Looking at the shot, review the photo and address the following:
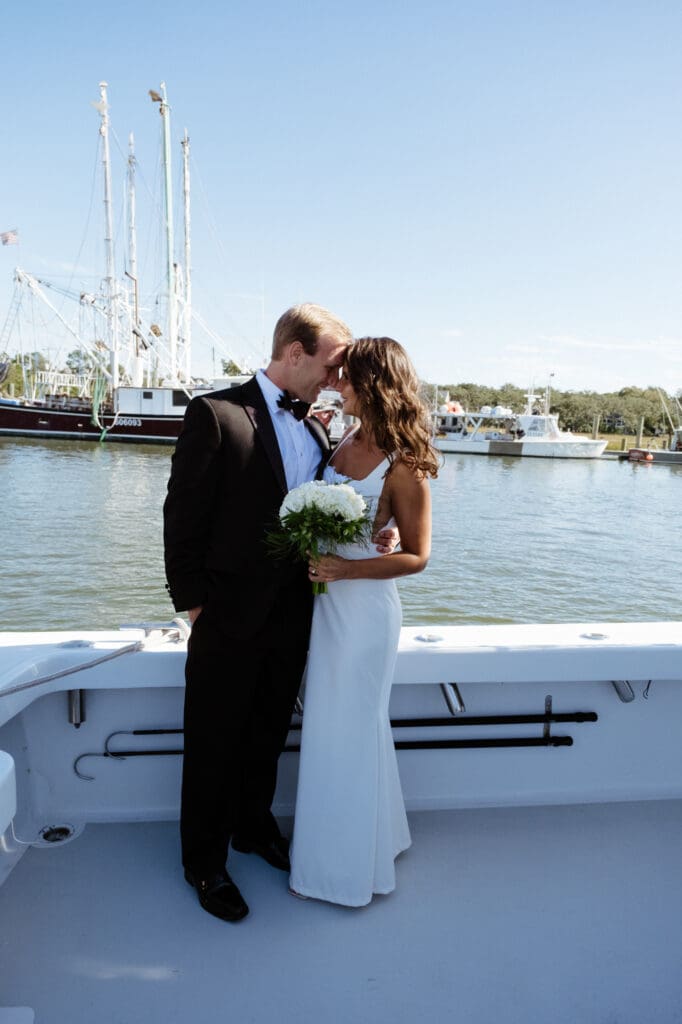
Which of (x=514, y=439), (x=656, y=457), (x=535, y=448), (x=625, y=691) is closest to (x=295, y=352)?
(x=625, y=691)

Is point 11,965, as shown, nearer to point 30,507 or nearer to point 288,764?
point 288,764

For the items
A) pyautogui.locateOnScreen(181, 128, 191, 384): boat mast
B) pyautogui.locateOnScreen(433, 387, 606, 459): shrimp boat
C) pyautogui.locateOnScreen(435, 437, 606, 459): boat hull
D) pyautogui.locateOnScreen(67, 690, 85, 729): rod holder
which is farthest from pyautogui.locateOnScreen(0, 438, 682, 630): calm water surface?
pyautogui.locateOnScreen(433, 387, 606, 459): shrimp boat

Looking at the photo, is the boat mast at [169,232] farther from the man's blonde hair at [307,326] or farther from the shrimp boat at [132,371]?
the man's blonde hair at [307,326]

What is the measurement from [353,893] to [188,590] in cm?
94

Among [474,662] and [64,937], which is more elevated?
[474,662]

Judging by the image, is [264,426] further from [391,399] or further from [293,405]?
[391,399]

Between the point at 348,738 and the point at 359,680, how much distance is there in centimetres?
16

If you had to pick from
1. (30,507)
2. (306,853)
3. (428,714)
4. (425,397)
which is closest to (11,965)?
(306,853)

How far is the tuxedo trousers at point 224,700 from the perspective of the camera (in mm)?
2020

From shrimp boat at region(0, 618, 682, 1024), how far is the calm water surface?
575cm

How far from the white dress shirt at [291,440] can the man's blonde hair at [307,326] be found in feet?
0.35

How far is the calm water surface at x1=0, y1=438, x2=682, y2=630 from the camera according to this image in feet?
30.4

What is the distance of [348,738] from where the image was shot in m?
2.06

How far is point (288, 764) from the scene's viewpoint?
8.30ft
